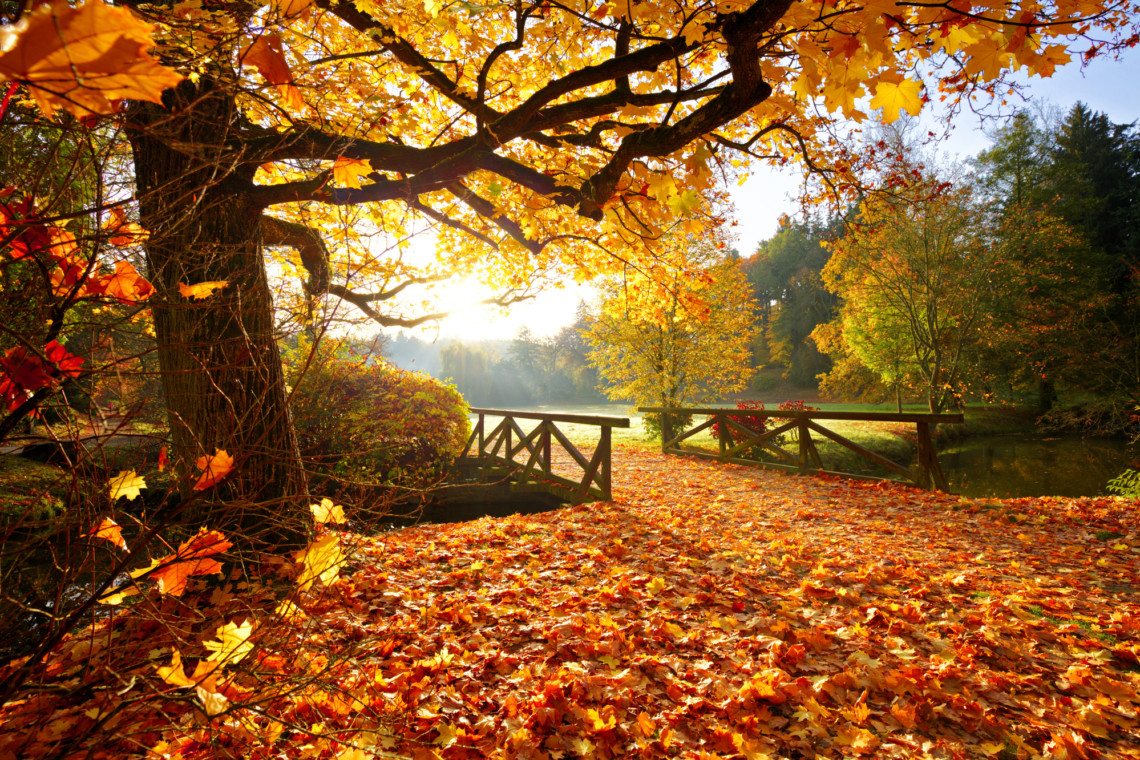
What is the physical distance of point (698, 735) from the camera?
194cm

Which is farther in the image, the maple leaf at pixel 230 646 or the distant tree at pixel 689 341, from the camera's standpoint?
the distant tree at pixel 689 341

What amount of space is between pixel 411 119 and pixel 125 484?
15.2 ft

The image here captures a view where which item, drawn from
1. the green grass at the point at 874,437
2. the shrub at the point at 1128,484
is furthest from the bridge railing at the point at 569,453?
the shrub at the point at 1128,484

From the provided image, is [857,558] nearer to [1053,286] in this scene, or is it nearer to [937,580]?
[937,580]

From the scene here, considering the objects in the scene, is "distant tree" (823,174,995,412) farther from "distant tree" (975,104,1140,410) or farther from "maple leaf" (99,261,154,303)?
"maple leaf" (99,261,154,303)

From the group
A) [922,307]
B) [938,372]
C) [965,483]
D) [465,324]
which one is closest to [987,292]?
[922,307]

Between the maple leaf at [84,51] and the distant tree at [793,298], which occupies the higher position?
the distant tree at [793,298]

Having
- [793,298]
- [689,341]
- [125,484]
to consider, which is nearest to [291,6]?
[125,484]

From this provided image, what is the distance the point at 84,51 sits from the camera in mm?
513

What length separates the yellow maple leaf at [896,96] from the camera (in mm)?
1739

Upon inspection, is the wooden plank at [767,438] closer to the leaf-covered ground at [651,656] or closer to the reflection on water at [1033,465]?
the leaf-covered ground at [651,656]

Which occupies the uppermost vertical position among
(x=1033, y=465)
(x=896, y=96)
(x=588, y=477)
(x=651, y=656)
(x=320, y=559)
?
(x=896, y=96)

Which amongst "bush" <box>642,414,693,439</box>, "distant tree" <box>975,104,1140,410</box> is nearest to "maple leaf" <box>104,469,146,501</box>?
"bush" <box>642,414,693,439</box>

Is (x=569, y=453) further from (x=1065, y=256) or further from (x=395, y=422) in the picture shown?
(x=1065, y=256)
